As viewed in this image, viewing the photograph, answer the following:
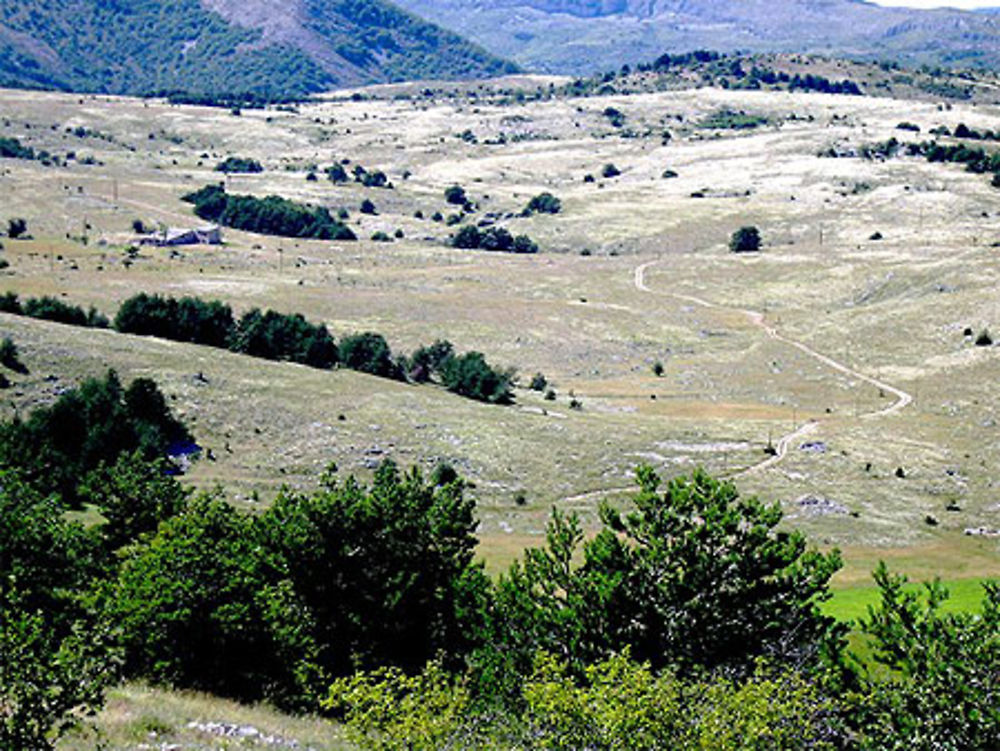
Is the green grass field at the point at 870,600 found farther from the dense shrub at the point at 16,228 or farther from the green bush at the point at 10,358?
the dense shrub at the point at 16,228

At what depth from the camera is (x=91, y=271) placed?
11444cm

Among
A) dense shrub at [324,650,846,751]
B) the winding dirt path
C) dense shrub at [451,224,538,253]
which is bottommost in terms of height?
the winding dirt path

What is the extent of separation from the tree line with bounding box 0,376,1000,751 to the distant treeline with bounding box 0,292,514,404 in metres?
47.0

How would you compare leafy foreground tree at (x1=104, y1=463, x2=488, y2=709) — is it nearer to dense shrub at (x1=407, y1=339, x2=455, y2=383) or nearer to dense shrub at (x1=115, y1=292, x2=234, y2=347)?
dense shrub at (x1=115, y1=292, x2=234, y2=347)

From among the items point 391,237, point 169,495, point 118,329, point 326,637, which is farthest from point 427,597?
point 391,237

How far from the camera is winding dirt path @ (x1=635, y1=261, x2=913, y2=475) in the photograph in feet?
226

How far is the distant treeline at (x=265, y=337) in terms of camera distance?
80.3 metres

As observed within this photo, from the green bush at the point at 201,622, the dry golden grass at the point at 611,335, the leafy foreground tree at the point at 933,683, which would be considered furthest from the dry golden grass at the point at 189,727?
the dry golden grass at the point at 611,335

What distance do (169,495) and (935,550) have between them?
35804 millimetres

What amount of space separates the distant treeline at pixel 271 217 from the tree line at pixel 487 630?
417 feet

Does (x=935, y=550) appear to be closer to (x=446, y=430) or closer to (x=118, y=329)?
(x=446, y=430)

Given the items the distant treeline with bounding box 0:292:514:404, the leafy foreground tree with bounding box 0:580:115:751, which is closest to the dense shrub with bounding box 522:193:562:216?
the distant treeline with bounding box 0:292:514:404

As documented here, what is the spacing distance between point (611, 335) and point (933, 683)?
91.0m

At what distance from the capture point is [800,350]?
106 metres
